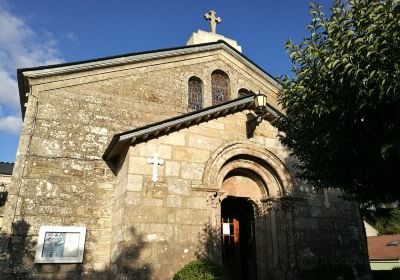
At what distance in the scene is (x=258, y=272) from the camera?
1043cm

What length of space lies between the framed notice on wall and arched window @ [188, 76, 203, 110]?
585 cm

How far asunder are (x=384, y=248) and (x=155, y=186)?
30.4 m

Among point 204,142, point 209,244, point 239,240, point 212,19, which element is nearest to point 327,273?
point 239,240

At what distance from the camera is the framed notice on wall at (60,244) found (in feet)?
29.3

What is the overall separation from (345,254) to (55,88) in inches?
411

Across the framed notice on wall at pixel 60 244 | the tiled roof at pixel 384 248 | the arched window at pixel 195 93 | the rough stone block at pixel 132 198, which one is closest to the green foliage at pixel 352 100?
the rough stone block at pixel 132 198

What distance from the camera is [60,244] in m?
9.23

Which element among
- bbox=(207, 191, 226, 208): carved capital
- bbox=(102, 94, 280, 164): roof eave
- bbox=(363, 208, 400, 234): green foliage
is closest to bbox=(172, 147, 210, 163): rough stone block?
bbox=(102, 94, 280, 164): roof eave

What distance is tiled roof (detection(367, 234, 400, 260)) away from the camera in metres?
30.5

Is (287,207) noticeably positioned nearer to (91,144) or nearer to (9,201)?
(91,144)

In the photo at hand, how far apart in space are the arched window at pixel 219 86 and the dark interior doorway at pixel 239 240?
395 cm

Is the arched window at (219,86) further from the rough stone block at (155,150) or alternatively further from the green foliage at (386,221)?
the green foliage at (386,221)

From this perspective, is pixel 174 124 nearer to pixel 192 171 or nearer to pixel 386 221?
pixel 192 171

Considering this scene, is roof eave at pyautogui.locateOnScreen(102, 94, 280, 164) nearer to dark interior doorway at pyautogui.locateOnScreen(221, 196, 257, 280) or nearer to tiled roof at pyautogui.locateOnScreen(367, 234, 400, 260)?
dark interior doorway at pyautogui.locateOnScreen(221, 196, 257, 280)
